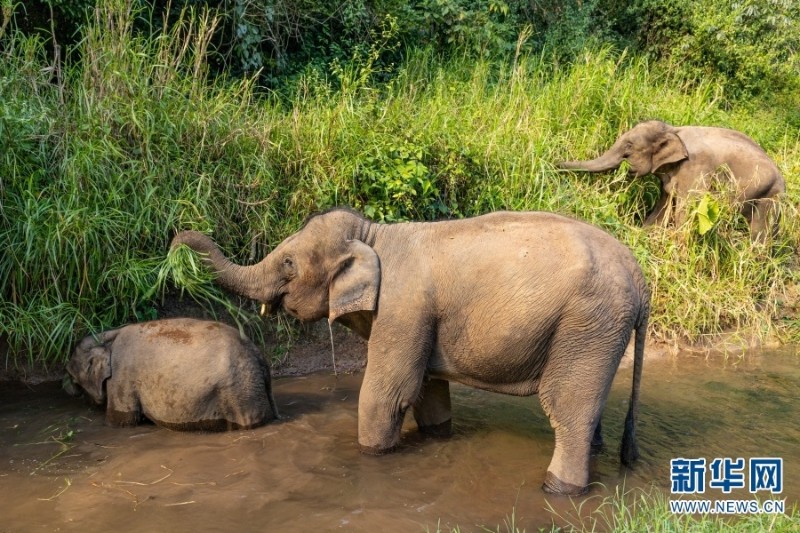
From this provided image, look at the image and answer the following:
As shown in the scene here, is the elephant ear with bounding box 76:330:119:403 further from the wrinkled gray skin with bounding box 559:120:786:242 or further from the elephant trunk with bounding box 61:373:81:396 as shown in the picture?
the wrinkled gray skin with bounding box 559:120:786:242

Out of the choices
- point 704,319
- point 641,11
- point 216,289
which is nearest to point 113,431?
point 216,289

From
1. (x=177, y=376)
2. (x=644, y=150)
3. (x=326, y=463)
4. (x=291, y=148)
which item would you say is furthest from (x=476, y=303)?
(x=644, y=150)

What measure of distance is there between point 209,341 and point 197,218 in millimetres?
1308

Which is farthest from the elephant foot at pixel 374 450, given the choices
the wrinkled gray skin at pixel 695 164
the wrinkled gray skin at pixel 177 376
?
the wrinkled gray skin at pixel 695 164

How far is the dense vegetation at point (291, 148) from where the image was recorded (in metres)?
A: 5.64

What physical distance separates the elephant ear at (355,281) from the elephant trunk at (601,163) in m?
3.39

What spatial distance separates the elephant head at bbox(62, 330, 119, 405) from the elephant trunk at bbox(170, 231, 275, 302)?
736 mm

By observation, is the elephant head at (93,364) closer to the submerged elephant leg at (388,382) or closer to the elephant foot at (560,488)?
the submerged elephant leg at (388,382)

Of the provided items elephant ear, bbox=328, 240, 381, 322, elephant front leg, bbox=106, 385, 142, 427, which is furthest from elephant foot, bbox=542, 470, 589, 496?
elephant front leg, bbox=106, 385, 142, 427

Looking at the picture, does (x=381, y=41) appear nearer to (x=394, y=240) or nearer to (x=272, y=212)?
(x=272, y=212)

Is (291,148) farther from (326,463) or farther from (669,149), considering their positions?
(669,149)

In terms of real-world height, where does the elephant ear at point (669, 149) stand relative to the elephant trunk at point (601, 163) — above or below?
above

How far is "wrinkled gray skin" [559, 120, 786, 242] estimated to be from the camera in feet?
25.7

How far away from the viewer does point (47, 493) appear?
4.23 metres
